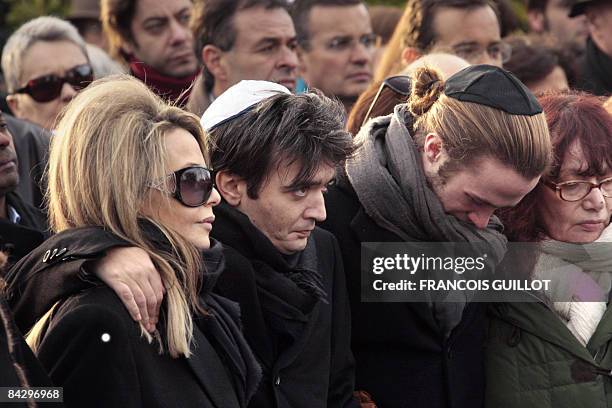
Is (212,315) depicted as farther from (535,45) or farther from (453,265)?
(535,45)

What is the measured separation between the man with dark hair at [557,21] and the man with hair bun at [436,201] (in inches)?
180

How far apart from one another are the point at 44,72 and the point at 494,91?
8.96ft

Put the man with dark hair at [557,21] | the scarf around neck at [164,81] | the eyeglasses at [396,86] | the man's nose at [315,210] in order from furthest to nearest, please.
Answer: the man with dark hair at [557,21] → the scarf around neck at [164,81] → the eyeglasses at [396,86] → the man's nose at [315,210]

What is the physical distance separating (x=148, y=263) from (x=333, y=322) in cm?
103

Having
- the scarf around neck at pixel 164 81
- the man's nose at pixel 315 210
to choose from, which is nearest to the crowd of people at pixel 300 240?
the man's nose at pixel 315 210

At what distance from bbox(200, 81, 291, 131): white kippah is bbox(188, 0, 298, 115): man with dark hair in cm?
193

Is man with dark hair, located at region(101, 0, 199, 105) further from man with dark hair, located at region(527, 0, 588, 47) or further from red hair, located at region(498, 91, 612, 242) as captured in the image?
man with dark hair, located at region(527, 0, 588, 47)

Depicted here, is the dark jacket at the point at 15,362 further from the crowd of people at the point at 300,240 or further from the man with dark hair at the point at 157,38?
the man with dark hair at the point at 157,38

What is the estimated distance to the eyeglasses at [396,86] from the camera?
15.1 ft

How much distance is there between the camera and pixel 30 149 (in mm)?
5133

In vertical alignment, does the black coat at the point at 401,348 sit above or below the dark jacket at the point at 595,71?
below

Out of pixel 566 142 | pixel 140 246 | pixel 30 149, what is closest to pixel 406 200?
pixel 566 142

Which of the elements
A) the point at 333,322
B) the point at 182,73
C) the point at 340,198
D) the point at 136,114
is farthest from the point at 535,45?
the point at 136,114

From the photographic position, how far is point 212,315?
3314 millimetres
